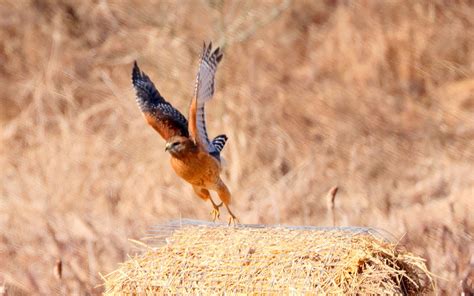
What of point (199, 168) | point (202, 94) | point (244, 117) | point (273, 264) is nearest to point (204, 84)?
point (202, 94)

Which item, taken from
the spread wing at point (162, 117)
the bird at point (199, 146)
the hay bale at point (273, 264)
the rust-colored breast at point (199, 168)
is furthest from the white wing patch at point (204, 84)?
the hay bale at point (273, 264)

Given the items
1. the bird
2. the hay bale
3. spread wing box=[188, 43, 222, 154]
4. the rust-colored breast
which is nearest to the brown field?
the bird

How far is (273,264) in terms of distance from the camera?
4.94 meters

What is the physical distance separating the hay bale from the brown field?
303cm

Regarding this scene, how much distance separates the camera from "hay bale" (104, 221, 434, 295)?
482 centimetres

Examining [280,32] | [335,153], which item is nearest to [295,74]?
[280,32]

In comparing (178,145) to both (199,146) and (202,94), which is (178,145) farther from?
(202,94)

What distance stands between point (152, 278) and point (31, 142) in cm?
689

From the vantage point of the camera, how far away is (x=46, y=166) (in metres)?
11.2

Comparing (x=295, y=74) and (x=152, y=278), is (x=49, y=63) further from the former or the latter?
(x=152, y=278)

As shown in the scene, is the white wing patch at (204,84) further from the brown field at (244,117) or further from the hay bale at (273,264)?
the brown field at (244,117)

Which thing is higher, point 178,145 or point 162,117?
point 162,117

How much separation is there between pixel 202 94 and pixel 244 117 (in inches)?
230

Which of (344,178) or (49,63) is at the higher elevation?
(49,63)
